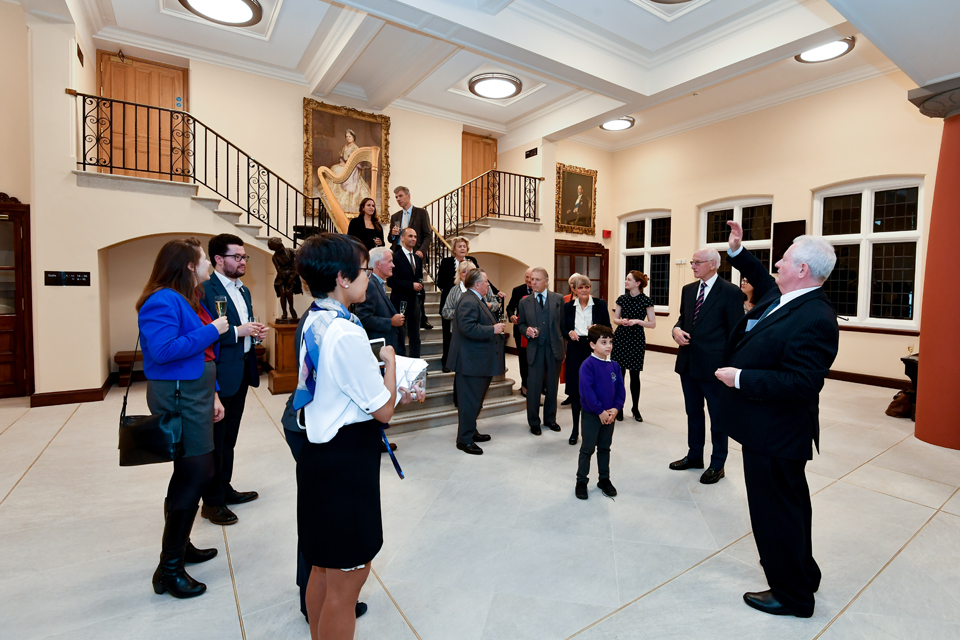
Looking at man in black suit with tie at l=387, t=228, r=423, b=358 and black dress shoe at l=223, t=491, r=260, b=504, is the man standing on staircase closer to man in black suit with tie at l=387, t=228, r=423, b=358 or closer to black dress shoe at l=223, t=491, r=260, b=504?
man in black suit with tie at l=387, t=228, r=423, b=358

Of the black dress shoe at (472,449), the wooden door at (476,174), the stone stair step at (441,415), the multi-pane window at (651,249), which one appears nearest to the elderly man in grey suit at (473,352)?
the black dress shoe at (472,449)

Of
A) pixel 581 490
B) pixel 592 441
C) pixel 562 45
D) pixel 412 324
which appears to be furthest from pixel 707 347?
pixel 562 45

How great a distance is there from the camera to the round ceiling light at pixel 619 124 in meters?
9.56

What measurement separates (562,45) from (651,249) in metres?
6.03

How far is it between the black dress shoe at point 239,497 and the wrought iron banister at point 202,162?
166 inches

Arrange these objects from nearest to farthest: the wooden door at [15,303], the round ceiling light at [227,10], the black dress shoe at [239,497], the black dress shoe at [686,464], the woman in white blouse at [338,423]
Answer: the woman in white blouse at [338,423], the black dress shoe at [239,497], the black dress shoe at [686,464], the wooden door at [15,303], the round ceiling light at [227,10]

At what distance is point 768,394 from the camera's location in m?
1.95

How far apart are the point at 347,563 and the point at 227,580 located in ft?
4.40

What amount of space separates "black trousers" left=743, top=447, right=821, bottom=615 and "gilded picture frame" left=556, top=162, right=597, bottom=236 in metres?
8.87

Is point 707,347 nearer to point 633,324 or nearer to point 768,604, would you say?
point 633,324

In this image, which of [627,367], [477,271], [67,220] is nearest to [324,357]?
[477,271]

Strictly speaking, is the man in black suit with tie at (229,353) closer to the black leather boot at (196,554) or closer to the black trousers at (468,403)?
the black leather boot at (196,554)

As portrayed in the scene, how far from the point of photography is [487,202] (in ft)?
33.7

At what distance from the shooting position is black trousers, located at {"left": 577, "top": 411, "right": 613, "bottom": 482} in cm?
324
